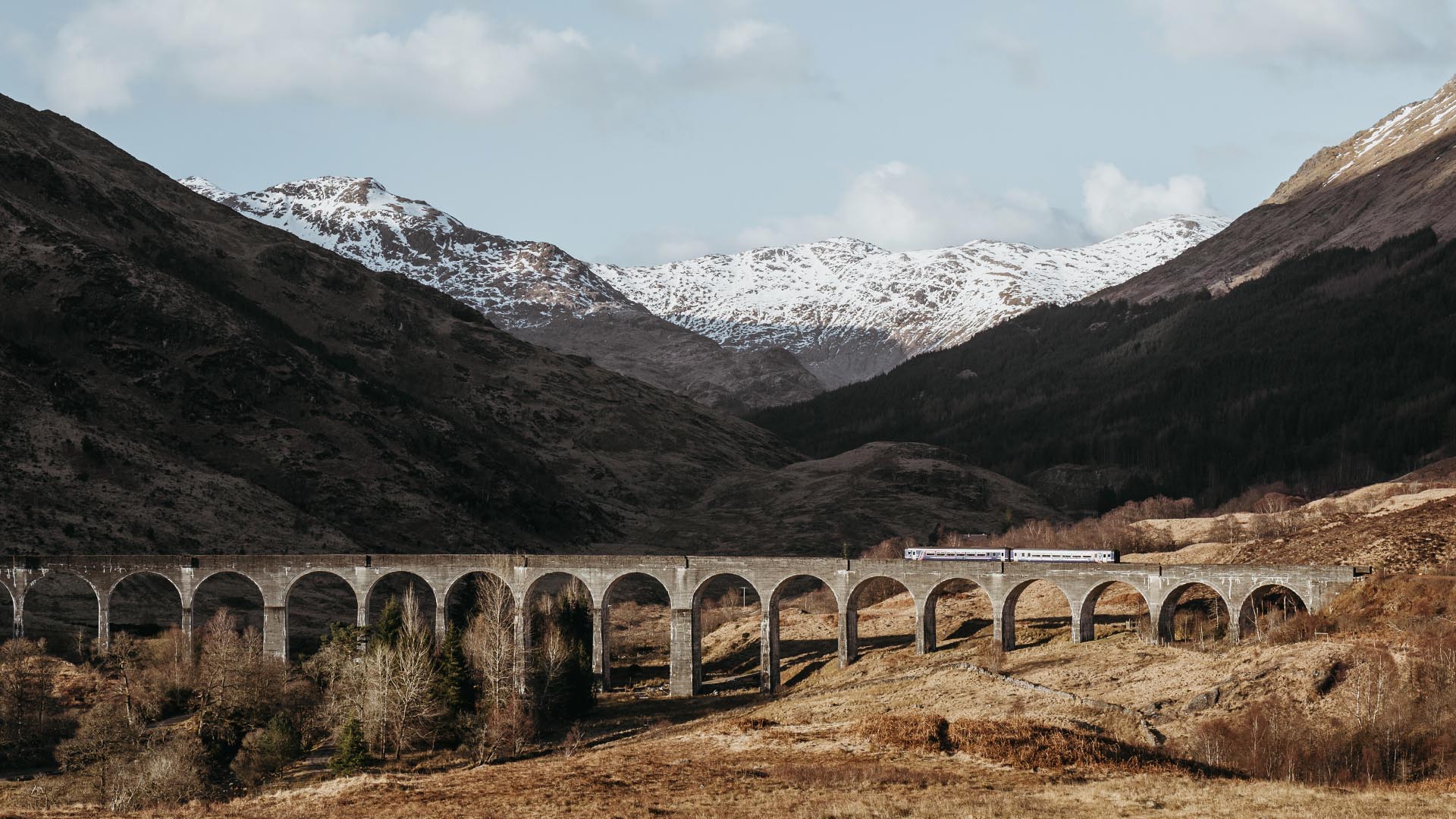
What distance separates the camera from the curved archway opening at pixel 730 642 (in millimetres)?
102750

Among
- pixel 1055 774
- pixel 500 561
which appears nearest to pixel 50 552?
pixel 500 561

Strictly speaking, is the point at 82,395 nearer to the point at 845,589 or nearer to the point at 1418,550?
the point at 845,589

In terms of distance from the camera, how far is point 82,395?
165 m

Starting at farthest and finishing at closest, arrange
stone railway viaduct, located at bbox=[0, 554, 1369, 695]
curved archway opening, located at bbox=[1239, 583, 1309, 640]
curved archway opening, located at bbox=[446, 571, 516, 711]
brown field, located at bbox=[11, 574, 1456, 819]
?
curved archway opening, located at bbox=[446, 571, 516, 711]
stone railway viaduct, located at bbox=[0, 554, 1369, 695]
curved archway opening, located at bbox=[1239, 583, 1309, 640]
brown field, located at bbox=[11, 574, 1456, 819]

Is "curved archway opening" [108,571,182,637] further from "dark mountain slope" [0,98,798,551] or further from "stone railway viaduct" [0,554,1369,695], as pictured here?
"dark mountain slope" [0,98,798,551]

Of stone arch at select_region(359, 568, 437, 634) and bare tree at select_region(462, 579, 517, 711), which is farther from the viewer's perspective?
stone arch at select_region(359, 568, 437, 634)

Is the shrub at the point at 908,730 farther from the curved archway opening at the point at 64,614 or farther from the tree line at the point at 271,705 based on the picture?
the curved archway opening at the point at 64,614

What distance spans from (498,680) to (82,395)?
104 m

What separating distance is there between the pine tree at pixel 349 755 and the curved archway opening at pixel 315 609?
36.5 meters

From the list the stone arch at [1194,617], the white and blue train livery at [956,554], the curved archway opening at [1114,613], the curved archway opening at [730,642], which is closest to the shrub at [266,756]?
the curved archway opening at [730,642]

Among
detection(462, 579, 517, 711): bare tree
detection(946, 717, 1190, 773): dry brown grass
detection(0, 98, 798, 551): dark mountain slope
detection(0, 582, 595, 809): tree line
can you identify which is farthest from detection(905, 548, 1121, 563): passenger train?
detection(0, 98, 798, 551): dark mountain slope

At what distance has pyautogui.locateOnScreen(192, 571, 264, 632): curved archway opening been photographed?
400 feet

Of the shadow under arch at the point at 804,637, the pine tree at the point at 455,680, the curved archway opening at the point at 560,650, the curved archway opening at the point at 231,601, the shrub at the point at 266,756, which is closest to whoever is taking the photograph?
the shrub at the point at 266,756

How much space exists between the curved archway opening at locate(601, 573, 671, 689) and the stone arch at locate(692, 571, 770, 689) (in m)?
3.91
